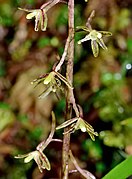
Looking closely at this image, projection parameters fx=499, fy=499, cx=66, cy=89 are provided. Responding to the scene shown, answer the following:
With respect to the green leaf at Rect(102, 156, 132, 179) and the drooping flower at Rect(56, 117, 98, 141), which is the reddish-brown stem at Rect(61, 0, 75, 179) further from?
the green leaf at Rect(102, 156, 132, 179)

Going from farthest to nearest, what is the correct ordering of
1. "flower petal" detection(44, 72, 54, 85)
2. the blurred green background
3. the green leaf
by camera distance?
the blurred green background < the green leaf < "flower petal" detection(44, 72, 54, 85)

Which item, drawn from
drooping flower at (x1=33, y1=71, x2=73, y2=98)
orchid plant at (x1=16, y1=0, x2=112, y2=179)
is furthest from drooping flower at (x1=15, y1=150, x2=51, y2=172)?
drooping flower at (x1=33, y1=71, x2=73, y2=98)

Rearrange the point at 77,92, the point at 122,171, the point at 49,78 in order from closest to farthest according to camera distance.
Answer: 1. the point at 49,78
2. the point at 122,171
3. the point at 77,92

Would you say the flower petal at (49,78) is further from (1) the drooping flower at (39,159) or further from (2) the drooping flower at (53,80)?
(1) the drooping flower at (39,159)

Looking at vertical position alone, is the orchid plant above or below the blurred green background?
above

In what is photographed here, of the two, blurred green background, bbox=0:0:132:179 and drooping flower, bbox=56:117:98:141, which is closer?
drooping flower, bbox=56:117:98:141

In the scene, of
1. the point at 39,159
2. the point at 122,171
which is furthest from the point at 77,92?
the point at 39,159

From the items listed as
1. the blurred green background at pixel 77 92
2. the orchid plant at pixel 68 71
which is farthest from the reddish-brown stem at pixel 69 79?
the blurred green background at pixel 77 92

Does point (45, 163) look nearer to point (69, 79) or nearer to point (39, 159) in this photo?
point (39, 159)
